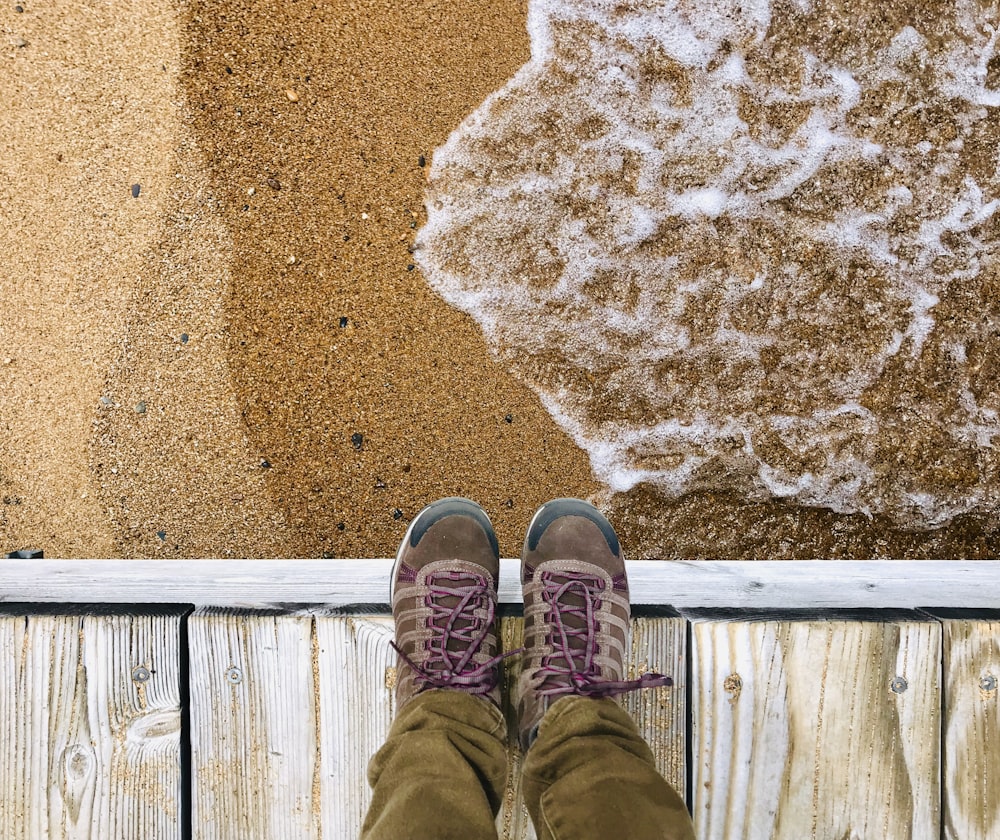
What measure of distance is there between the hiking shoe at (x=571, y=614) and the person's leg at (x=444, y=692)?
7 centimetres

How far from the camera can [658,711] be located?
3.57 ft

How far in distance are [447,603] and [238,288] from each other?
91 cm

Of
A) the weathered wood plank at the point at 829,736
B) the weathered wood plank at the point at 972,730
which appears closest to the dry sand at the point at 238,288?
the weathered wood plank at the point at 829,736

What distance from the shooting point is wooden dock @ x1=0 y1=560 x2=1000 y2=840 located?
1.07 metres

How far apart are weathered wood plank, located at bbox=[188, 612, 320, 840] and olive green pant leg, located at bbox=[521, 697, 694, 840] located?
0.39 meters

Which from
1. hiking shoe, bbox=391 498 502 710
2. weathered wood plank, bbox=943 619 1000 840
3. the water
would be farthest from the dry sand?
weathered wood plank, bbox=943 619 1000 840

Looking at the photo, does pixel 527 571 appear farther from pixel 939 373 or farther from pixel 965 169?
pixel 965 169

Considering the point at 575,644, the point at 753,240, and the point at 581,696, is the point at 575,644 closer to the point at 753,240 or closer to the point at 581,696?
the point at 581,696

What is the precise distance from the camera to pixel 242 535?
158 cm

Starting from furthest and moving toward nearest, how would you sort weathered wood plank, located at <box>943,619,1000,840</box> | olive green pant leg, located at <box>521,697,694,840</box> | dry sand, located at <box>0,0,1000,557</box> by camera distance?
dry sand, located at <box>0,0,1000,557</box>, weathered wood plank, located at <box>943,619,1000,840</box>, olive green pant leg, located at <box>521,697,694,840</box>

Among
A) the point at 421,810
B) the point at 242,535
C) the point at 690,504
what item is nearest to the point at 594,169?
the point at 690,504

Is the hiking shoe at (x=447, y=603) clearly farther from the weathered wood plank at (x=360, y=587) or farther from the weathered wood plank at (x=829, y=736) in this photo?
the weathered wood plank at (x=829, y=736)

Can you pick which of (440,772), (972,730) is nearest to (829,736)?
(972,730)

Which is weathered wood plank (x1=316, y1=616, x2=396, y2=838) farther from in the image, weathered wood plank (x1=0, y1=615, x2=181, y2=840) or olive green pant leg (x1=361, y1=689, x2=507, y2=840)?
weathered wood plank (x1=0, y1=615, x2=181, y2=840)
